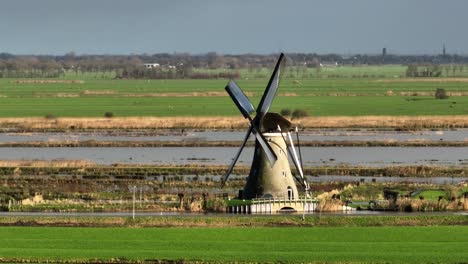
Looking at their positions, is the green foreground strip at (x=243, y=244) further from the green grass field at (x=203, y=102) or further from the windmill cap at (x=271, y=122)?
the green grass field at (x=203, y=102)

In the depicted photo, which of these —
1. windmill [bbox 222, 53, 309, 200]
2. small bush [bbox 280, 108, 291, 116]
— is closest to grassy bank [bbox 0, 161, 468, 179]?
windmill [bbox 222, 53, 309, 200]

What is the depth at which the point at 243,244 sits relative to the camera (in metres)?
38.2

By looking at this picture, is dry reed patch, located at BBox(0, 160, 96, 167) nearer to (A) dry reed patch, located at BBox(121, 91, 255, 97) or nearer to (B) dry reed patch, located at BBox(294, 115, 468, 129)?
(B) dry reed patch, located at BBox(294, 115, 468, 129)

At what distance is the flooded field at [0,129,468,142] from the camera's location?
78188 mm

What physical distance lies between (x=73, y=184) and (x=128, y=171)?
473cm

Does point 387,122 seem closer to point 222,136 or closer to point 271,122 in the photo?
point 222,136

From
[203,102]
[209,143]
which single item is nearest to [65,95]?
[203,102]

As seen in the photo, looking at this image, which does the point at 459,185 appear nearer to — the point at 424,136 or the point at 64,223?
the point at 64,223

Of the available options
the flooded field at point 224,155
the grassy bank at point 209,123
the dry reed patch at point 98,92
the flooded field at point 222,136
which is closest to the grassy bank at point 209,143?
the flooded field at point 224,155

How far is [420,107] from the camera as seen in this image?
107 metres

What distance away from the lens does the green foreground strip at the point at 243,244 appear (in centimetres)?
3591

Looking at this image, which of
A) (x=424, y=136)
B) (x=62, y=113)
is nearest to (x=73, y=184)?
(x=424, y=136)

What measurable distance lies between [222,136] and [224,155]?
501 inches

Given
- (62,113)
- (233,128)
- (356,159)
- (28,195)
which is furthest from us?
(62,113)
